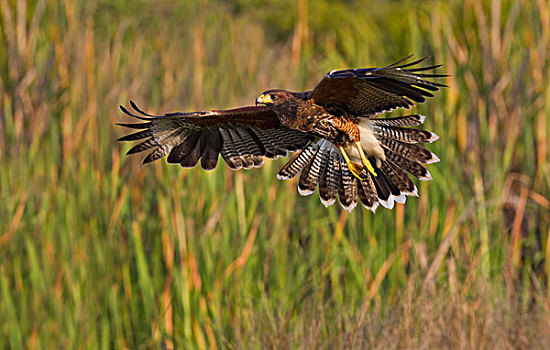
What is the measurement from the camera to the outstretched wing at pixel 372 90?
15.5 feet

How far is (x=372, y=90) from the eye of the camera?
5332 millimetres

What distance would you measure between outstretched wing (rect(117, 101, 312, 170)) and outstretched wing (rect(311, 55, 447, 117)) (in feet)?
1.67

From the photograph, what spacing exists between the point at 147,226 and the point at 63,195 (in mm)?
650

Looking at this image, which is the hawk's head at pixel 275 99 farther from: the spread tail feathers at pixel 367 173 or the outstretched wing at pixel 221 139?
the spread tail feathers at pixel 367 173

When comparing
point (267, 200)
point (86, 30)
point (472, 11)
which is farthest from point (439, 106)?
point (86, 30)

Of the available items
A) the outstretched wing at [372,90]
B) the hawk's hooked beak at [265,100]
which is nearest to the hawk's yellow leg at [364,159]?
the outstretched wing at [372,90]

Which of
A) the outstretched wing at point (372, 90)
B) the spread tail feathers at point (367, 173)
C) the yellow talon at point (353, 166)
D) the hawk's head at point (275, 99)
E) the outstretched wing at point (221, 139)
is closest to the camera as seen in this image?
the outstretched wing at point (372, 90)

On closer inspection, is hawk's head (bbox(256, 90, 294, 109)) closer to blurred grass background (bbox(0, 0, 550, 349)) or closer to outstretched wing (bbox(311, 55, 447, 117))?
→ outstretched wing (bbox(311, 55, 447, 117))

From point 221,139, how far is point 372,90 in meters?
1.27

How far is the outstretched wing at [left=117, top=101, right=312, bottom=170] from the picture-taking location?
5844 mm

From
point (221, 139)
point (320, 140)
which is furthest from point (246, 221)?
point (320, 140)

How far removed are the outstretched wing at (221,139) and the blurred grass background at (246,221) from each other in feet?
2.28

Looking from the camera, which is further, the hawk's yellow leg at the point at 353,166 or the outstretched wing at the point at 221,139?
the outstretched wing at the point at 221,139

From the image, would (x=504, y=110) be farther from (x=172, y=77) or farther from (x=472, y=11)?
(x=172, y=77)
